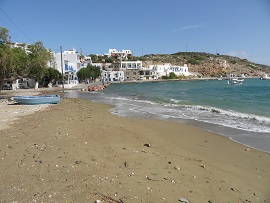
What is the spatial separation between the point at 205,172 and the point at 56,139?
509 cm

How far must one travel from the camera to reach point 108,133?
1025 centimetres

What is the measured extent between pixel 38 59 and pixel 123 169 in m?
30.8

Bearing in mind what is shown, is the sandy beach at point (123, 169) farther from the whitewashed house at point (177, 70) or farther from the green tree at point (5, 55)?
the whitewashed house at point (177, 70)

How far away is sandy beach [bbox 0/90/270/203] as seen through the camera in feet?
16.6

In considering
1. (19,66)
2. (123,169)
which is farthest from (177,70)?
(123,169)

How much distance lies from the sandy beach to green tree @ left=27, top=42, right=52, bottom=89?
82.3 feet

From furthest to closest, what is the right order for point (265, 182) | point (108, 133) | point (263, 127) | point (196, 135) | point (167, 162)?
1. point (263, 127)
2. point (196, 135)
3. point (108, 133)
4. point (167, 162)
5. point (265, 182)

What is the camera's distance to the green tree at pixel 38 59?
33.3 metres

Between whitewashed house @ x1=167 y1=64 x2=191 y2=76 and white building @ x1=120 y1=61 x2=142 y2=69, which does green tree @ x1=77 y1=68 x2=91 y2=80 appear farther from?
whitewashed house @ x1=167 y1=64 x2=191 y2=76

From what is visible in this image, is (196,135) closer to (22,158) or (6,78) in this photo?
(22,158)

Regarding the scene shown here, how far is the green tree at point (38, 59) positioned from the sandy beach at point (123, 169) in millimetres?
25086

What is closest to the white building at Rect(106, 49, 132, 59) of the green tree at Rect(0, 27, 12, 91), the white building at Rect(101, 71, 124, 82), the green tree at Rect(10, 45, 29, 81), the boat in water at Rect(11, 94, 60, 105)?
the white building at Rect(101, 71, 124, 82)

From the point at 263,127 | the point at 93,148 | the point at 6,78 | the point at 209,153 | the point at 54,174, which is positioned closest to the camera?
the point at 54,174

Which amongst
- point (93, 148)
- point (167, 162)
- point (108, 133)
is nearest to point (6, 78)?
point (108, 133)
